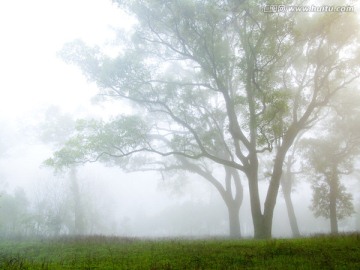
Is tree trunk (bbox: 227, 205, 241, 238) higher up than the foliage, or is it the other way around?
the foliage

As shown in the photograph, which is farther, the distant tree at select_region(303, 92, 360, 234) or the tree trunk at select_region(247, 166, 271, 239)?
the distant tree at select_region(303, 92, 360, 234)

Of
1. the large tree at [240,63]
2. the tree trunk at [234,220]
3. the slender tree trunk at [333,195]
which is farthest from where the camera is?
the tree trunk at [234,220]

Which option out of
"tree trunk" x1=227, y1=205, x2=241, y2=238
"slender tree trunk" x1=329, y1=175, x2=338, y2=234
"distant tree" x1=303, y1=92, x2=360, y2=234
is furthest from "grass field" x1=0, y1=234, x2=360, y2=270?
"tree trunk" x1=227, y1=205, x2=241, y2=238

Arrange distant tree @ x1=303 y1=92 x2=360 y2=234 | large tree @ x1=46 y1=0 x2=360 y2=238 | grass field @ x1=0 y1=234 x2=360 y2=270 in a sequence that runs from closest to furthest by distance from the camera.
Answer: grass field @ x1=0 y1=234 x2=360 y2=270 → large tree @ x1=46 y1=0 x2=360 y2=238 → distant tree @ x1=303 y1=92 x2=360 y2=234

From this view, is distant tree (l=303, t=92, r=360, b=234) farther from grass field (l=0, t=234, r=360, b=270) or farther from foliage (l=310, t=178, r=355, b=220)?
grass field (l=0, t=234, r=360, b=270)

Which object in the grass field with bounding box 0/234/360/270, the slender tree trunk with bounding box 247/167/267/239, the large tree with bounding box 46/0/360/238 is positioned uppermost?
the large tree with bounding box 46/0/360/238

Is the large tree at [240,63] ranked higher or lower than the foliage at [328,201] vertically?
higher

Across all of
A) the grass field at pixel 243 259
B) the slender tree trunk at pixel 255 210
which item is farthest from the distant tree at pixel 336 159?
the grass field at pixel 243 259

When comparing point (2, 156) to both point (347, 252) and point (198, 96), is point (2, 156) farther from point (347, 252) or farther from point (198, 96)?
point (347, 252)

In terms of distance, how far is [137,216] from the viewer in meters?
78.6

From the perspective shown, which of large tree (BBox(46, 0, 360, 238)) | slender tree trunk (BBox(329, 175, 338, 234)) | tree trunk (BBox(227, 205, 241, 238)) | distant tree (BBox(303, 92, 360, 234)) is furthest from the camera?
tree trunk (BBox(227, 205, 241, 238))

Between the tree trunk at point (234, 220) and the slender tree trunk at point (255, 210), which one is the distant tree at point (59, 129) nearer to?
the tree trunk at point (234, 220)

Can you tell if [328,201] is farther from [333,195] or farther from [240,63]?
[240,63]

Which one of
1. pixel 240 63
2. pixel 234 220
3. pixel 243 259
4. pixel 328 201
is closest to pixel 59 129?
pixel 234 220
